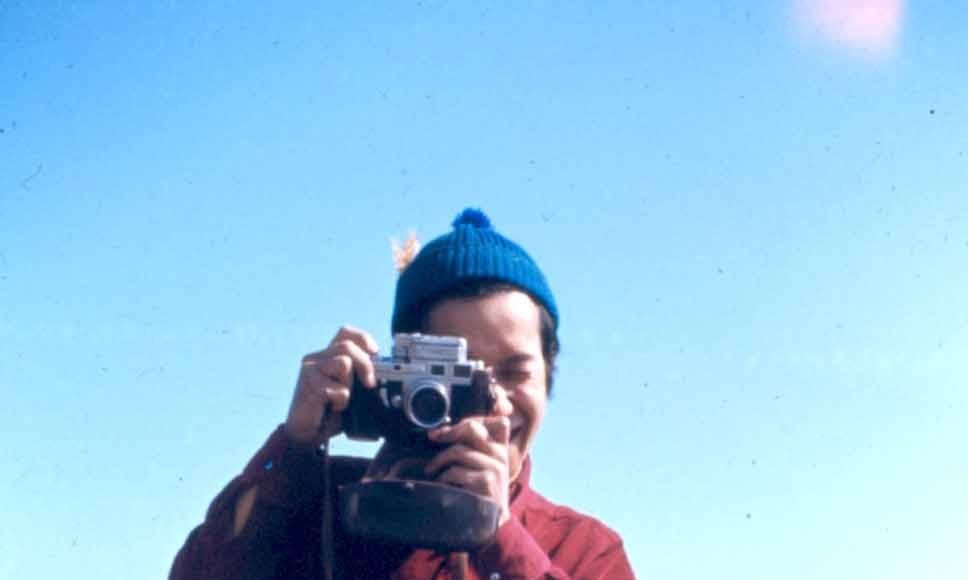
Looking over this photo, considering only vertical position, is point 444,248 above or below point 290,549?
above

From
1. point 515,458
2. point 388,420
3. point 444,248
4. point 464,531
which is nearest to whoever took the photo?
point 464,531

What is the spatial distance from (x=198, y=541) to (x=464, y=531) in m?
0.55

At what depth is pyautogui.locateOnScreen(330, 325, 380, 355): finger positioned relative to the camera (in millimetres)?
2439

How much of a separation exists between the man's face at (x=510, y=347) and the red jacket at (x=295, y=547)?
1.12 feet

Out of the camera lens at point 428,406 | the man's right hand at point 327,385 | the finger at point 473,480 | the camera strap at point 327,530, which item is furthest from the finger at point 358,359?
the finger at point 473,480

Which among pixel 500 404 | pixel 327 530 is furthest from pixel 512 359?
pixel 327 530

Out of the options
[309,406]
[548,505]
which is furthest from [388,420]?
[548,505]

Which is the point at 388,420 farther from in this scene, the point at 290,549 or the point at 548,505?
the point at 548,505

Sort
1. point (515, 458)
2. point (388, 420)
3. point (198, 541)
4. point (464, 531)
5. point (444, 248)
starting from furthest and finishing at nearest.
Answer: point (444, 248) < point (515, 458) < point (388, 420) < point (198, 541) < point (464, 531)

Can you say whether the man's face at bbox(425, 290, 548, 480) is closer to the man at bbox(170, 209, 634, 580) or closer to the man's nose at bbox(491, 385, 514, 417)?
the man at bbox(170, 209, 634, 580)

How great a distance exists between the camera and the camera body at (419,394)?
2.33m

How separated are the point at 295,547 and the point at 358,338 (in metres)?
0.49

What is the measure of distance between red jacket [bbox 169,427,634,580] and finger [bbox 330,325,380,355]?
265mm

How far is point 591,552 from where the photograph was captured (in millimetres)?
2406
